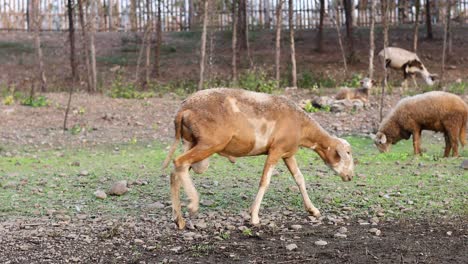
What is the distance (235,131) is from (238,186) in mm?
2248

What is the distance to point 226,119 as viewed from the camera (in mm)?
8328

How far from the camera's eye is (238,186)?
34.4 ft

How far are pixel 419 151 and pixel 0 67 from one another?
2133cm

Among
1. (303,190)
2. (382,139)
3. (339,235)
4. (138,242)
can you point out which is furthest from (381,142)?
(138,242)

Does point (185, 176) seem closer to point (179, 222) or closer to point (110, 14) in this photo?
point (179, 222)

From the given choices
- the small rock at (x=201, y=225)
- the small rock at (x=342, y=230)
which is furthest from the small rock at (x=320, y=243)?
the small rock at (x=201, y=225)

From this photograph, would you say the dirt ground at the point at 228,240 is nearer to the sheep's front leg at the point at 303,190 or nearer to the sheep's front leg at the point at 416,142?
the sheep's front leg at the point at 303,190

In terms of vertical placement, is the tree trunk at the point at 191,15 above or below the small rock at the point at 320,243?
above

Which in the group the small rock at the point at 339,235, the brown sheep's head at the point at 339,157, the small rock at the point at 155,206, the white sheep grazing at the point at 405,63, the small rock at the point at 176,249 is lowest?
the small rock at the point at 339,235

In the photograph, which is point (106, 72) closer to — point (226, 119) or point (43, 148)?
point (43, 148)

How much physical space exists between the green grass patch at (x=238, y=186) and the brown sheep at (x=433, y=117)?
1182 mm

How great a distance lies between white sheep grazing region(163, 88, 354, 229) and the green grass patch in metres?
0.87

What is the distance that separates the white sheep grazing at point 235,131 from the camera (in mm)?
8227

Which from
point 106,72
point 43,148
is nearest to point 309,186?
point 43,148
